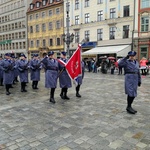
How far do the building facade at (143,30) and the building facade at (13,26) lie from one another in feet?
86.3

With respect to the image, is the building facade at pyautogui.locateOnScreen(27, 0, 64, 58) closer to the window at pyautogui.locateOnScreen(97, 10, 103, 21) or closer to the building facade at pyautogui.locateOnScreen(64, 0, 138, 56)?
the building facade at pyautogui.locateOnScreen(64, 0, 138, 56)

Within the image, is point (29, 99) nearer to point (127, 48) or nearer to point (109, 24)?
point (127, 48)

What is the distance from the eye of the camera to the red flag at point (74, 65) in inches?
275

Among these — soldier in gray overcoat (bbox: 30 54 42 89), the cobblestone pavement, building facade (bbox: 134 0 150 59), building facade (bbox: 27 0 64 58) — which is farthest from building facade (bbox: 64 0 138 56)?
the cobblestone pavement

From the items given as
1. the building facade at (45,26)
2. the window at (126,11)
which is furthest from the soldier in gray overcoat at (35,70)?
the building facade at (45,26)

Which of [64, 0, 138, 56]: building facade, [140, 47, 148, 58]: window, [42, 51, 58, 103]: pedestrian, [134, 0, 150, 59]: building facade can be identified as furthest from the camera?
[64, 0, 138, 56]: building facade

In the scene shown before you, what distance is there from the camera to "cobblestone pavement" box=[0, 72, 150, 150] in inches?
152

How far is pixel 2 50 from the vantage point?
52656 mm

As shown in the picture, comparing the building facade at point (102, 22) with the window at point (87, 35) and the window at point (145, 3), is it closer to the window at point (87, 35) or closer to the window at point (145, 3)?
the window at point (87, 35)

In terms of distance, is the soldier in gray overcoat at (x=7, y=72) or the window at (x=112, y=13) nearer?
the soldier in gray overcoat at (x=7, y=72)

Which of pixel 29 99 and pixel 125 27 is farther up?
pixel 125 27

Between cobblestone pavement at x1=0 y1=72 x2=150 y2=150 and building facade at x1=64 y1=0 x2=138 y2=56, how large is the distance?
2353cm

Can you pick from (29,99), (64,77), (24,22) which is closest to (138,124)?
(64,77)

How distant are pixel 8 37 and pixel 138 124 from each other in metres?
50.3
